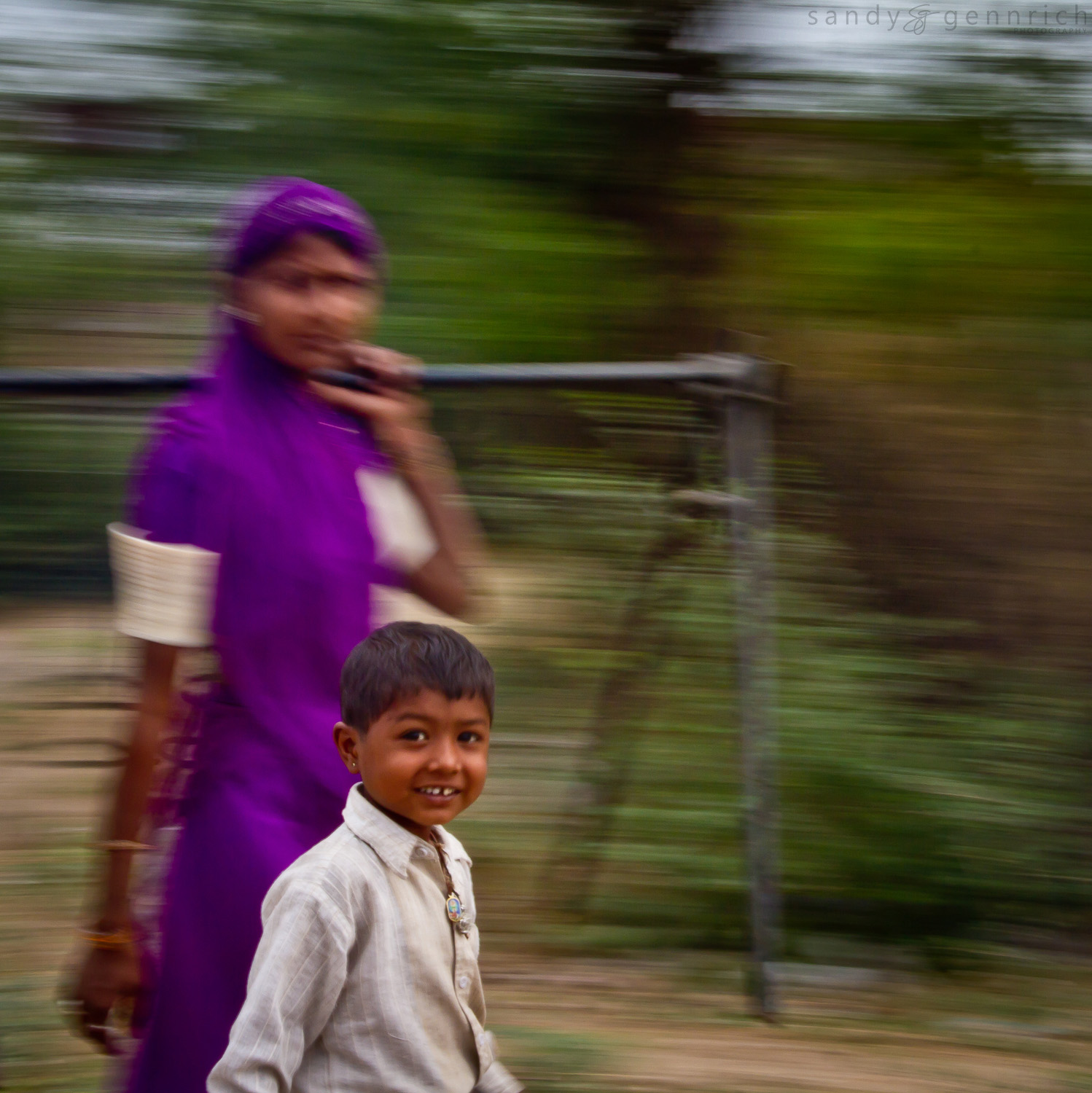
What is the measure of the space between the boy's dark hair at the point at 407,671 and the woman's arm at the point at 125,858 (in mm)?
381

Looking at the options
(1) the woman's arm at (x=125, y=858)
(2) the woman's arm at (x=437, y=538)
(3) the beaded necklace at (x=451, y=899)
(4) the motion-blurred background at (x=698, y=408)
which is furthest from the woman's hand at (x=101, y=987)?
(4) the motion-blurred background at (x=698, y=408)

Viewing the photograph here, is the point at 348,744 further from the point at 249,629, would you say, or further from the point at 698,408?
the point at 698,408

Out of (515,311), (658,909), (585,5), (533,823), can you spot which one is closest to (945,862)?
(658,909)

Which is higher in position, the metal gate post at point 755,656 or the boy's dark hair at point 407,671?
the boy's dark hair at point 407,671

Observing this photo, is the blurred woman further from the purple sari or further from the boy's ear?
the boy's ear

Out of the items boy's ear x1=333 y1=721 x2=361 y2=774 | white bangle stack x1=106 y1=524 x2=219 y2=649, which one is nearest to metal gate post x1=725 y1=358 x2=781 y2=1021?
white bangle stack x1=106 y1=524 x2=219 y2=649

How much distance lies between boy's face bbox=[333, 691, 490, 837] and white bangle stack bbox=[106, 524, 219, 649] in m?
0.39

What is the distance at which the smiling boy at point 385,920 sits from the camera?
1.53 metres

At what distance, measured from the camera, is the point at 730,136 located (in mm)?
4480

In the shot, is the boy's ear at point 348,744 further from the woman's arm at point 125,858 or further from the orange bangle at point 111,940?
the orange bangle at point 111,940

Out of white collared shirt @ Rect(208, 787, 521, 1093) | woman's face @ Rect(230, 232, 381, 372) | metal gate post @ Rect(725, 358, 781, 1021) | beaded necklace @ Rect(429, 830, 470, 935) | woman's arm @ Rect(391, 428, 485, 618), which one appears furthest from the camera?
metal gate post @ Rect(725, 358, 781, 1021)

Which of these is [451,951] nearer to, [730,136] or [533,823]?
[533,823]

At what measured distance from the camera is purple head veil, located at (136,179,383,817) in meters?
1.92

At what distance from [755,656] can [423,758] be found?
6.78 feet
